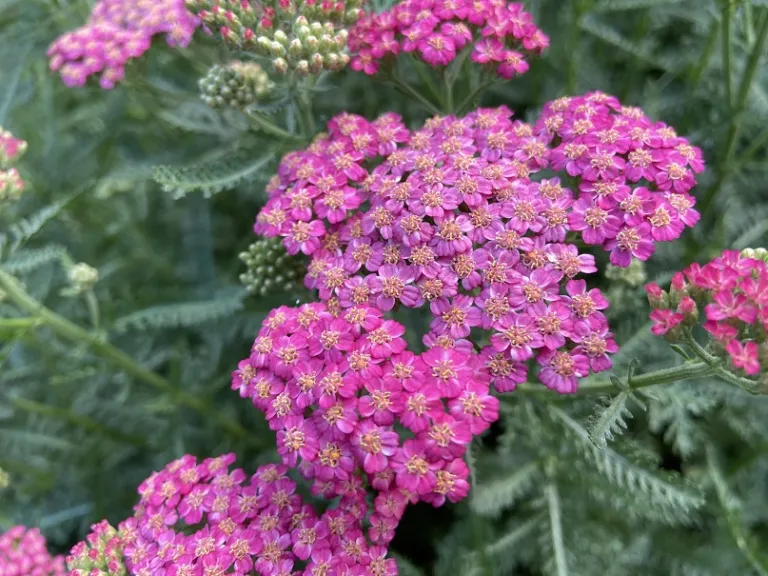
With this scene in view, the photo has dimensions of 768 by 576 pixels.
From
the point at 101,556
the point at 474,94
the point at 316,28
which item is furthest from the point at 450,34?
the point at 101,556

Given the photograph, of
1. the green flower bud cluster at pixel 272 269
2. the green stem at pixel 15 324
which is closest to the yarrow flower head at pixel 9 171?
the green stem at pixel 15 324

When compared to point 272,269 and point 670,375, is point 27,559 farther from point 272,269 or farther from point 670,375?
point 670,375

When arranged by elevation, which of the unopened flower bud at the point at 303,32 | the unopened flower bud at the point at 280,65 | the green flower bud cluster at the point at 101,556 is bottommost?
the green flower bud cluster at the point at 101,556

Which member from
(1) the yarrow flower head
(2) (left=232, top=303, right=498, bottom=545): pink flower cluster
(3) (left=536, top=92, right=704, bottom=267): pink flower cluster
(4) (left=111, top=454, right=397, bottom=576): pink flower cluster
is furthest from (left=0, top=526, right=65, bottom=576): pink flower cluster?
(3) (left=536, top=92, right=704, bottom=267): pink flower cluster

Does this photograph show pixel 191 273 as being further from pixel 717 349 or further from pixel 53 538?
pixel 717 349

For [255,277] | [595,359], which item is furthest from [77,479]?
[595,359]

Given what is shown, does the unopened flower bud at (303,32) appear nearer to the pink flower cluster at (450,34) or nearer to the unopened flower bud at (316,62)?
the unopened flower bud at (316,62)
